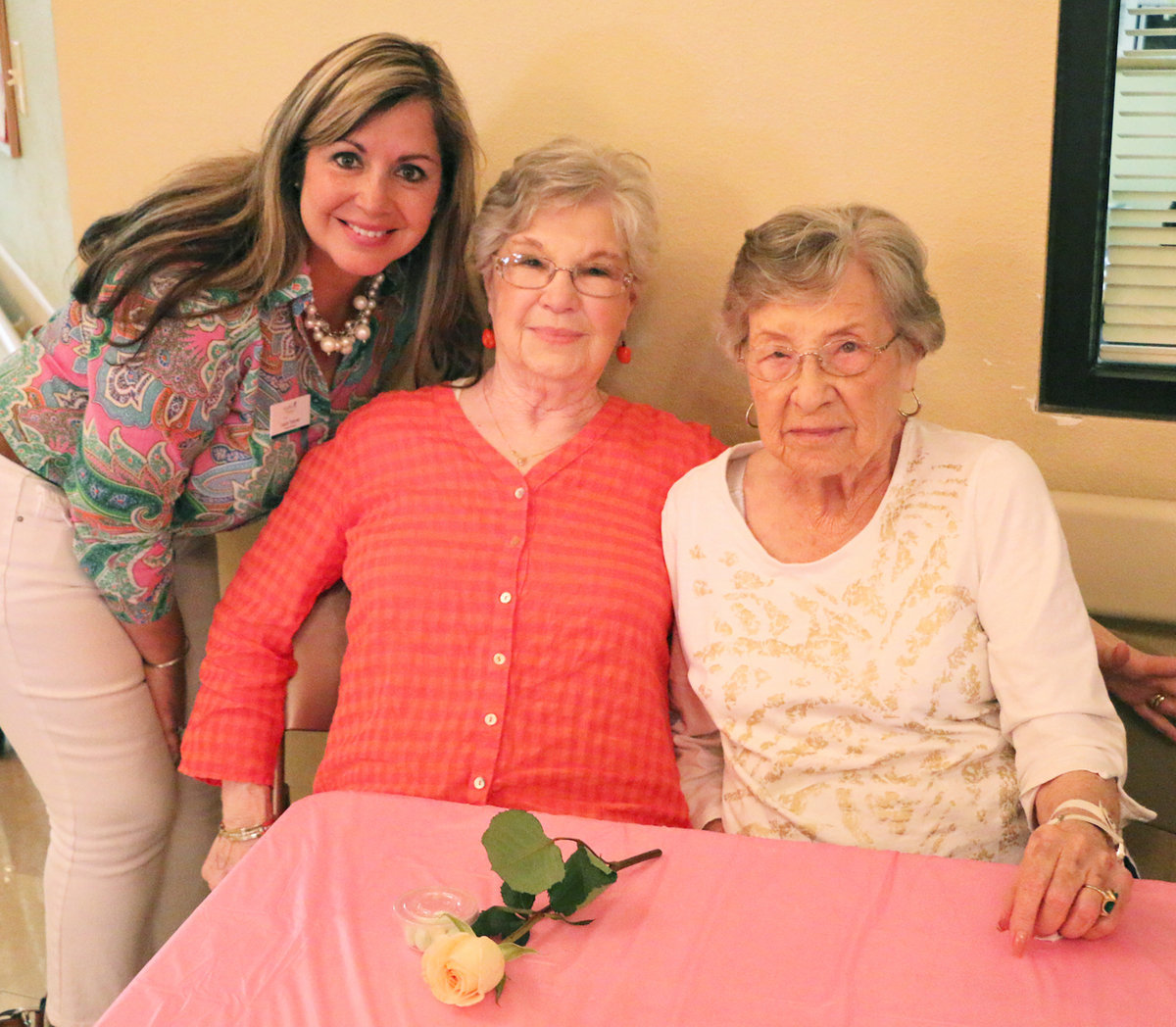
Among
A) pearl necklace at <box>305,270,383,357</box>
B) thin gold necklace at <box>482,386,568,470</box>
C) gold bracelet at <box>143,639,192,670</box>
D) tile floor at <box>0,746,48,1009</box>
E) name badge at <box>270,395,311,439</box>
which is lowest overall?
tile floor at <box>0,746,48,1009</box>

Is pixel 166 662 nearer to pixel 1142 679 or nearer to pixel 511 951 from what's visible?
pixel 511 951

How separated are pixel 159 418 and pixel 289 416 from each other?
9.0 inches

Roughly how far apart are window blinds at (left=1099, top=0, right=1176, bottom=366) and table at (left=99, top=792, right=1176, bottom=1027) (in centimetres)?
107

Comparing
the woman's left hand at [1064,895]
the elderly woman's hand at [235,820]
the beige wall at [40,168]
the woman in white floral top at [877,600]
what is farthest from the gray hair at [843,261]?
the beige wall at [40,168]

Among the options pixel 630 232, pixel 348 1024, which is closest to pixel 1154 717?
pixel 630 232

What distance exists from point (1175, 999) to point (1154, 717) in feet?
2.39

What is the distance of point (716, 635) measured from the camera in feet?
5.63

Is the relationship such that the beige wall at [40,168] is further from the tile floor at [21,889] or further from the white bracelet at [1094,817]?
the white bracelet at [1094,817]

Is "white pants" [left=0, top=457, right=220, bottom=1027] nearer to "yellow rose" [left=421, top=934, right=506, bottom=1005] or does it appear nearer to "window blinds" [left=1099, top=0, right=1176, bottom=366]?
"yellow rose" [left=421, top=934, right=506, bottom=1005]

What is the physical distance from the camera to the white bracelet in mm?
1341

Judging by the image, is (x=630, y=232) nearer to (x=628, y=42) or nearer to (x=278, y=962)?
(x=628, y=42)

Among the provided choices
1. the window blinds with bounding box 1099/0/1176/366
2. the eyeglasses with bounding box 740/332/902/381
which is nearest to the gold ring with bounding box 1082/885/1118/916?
the eyeglasses with bounding box 740/332/902/381

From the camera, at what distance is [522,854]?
1.20 m

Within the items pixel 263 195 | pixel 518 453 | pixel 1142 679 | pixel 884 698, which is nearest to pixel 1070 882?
pixel 884 698
